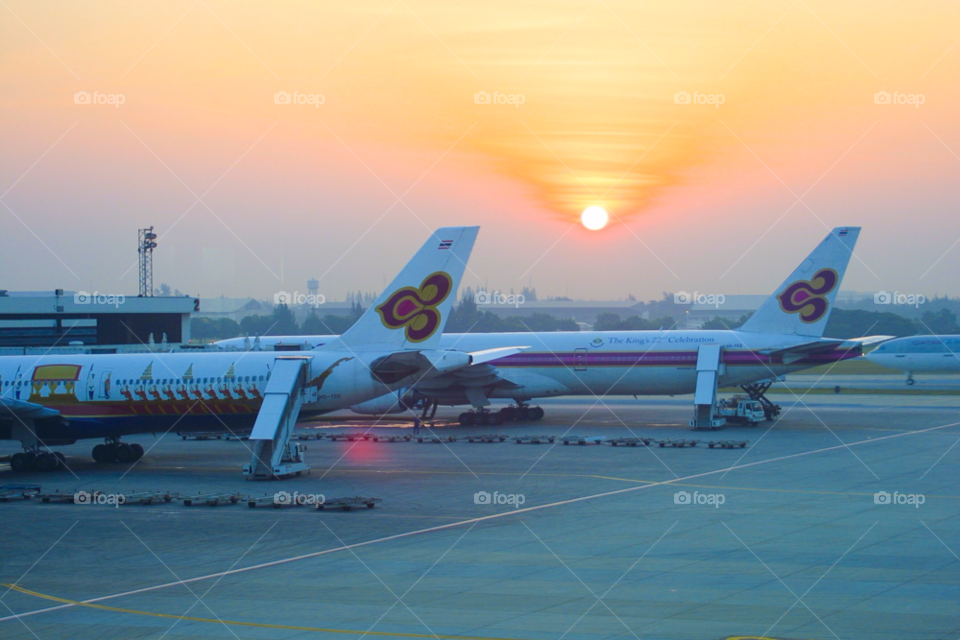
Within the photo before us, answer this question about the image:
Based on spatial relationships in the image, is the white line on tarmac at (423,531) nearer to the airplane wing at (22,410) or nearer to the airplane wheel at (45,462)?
the airplane wing at (22,410)

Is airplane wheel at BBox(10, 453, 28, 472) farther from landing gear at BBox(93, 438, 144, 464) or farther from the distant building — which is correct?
the distant building

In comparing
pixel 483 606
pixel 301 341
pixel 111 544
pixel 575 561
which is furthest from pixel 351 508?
pixel 301 341

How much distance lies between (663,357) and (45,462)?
3139 cm

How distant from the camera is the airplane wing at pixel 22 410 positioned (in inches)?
1304

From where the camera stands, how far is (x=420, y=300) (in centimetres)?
3409

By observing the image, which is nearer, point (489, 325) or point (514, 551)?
point (514, 551)

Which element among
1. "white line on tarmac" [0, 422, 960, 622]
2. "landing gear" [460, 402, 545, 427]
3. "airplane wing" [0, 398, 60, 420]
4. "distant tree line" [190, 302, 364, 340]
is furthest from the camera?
"distant tree line" [190, 302, 364, 340]

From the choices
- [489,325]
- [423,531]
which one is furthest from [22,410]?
[489,325]

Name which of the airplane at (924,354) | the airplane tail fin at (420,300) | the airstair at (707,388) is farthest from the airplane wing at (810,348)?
the airplane at (924,354)

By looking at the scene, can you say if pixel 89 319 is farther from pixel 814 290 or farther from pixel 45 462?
pixel 814 290

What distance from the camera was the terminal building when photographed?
178 ft

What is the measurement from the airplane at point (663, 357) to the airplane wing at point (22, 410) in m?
15.4

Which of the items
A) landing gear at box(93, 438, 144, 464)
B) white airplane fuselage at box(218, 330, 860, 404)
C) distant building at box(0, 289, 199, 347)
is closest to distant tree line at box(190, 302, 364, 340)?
distant building at box(0, 289, 199, 347)

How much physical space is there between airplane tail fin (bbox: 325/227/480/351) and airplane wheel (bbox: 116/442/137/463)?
393 inches
